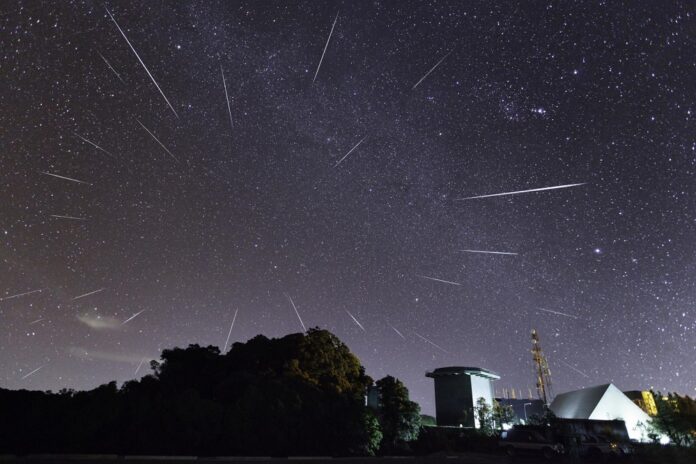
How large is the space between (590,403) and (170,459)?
47.8 meters

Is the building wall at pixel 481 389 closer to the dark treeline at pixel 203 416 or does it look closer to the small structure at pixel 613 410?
the small structure at pixel 613 410

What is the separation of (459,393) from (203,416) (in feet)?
129

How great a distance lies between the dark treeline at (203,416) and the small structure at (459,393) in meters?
24.0

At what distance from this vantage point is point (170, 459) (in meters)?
17.2

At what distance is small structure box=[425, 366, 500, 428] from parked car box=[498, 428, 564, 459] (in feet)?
90.2

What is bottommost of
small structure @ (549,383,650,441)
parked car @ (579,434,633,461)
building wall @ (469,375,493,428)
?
parked car @ (579,434,633,461)

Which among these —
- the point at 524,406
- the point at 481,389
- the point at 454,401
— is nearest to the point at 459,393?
the point at 454,401

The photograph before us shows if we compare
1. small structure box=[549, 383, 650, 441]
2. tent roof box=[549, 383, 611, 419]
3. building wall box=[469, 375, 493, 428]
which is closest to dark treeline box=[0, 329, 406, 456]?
building wall box=[469, 375, 493, 428]

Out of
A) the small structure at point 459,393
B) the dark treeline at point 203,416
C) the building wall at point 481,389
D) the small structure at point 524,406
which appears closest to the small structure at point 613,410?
the building wall at point 481,389

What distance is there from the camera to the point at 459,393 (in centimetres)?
5331

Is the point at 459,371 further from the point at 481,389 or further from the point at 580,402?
the point at 580,402

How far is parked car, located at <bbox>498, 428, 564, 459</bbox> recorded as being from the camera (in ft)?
77.4

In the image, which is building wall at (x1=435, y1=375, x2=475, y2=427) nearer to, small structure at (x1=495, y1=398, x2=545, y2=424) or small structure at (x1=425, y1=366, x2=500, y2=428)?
small structure at (x1=425, y1=366, x2=500, y2=428)

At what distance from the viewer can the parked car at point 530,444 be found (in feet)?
77.4
